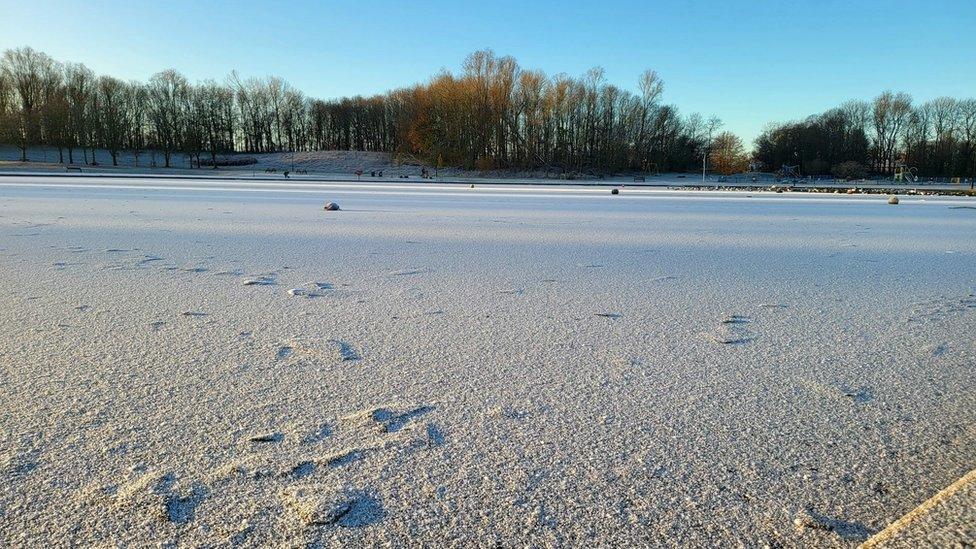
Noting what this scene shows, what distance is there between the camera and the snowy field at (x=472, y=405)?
1.47m

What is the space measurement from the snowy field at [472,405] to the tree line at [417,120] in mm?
49255

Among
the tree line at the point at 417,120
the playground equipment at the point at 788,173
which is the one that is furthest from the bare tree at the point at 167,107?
the playground equipment at the point at 788,173

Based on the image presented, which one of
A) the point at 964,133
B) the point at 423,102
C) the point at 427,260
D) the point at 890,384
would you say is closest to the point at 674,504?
the point at 890,384

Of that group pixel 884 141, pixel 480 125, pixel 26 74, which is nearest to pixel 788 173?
pixel 884 141

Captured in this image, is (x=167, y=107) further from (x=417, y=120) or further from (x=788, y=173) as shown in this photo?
(x=788, y=173)

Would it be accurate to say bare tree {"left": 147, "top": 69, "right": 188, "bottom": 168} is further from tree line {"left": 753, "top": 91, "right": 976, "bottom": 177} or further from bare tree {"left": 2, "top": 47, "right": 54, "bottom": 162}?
tree line {"left": 753, "top": 91, "right": 976, "bottom": 177}

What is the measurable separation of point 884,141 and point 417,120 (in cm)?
4890

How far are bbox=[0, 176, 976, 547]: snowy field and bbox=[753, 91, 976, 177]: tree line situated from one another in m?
60.8

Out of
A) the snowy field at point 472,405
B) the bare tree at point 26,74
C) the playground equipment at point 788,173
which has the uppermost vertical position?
the bare tree at point 26,74

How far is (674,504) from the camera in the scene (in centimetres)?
153

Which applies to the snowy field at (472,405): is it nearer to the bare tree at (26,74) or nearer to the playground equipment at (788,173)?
the playground equipment at (788,173)

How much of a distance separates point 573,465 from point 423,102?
56.6 metres

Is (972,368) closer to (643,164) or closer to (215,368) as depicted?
(215,368)

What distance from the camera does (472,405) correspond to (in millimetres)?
2139
